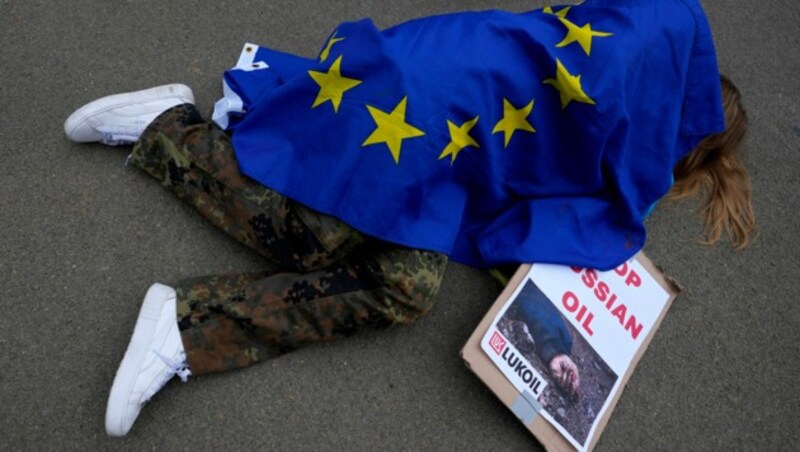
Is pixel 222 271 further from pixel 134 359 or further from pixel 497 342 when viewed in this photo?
pixel 497 342

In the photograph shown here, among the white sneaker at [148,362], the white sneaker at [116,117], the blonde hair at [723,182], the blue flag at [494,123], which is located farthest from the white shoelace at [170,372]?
the blonde hair at [723,182]

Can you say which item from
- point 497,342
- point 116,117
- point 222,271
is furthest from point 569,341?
point 116,117

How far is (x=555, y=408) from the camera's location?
112cm

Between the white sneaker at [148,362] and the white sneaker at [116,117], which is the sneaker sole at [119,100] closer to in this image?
the white sneaker at [116,117]

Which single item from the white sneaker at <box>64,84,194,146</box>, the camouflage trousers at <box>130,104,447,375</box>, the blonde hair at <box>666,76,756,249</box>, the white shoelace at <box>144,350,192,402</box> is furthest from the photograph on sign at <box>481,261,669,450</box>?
the white sneaker at <box>64,84,194,146</box>

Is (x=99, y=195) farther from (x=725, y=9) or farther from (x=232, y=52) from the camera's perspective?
(x=725, y=9)

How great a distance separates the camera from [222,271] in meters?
1.18

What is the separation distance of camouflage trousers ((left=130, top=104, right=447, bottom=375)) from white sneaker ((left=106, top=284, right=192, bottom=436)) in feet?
0.06

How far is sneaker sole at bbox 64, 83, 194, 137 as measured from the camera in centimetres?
119

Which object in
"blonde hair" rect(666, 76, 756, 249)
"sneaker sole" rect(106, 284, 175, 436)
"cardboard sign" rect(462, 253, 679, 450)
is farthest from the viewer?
"blonde hair" rect(666, 76, 756, 249)

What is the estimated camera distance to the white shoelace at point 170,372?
1.01 meters

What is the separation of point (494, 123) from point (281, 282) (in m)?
0.46

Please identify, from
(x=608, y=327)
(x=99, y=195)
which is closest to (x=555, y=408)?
(x=608, y=327)

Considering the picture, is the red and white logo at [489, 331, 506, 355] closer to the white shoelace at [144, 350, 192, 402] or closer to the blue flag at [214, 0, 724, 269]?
the blue flag at [214, 0, 724, 269]
